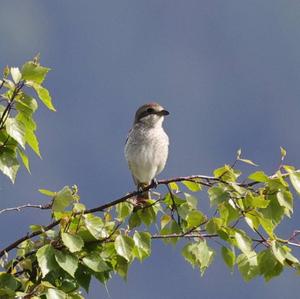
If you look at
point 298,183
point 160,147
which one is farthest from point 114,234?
point 160,147

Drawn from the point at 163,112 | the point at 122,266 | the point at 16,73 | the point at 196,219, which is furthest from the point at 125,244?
the point at 163,112

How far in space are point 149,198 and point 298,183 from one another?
1.30 metres

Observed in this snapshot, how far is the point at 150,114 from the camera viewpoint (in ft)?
29.8

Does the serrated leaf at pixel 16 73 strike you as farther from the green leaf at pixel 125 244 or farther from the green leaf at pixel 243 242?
the green leaf at pixel 243 242

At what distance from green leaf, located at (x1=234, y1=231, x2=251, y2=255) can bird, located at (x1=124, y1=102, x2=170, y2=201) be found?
4129 millimetres

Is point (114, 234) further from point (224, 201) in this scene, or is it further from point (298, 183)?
point (298, 183)

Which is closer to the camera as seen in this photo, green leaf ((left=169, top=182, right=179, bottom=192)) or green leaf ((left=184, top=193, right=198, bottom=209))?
green leaf ((left=184, top=193, right=198, bottom=209))

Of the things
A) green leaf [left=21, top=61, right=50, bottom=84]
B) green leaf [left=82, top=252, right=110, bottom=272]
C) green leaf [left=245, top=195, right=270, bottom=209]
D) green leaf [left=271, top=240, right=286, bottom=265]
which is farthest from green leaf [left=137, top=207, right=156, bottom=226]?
green leaf [left=21, top=61, right=50, bottom=84]

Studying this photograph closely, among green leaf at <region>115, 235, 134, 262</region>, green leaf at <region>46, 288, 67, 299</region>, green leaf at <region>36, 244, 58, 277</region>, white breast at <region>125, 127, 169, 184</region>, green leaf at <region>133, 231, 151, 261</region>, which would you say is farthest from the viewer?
white breast at <region>125, 127, 169, 184</region>

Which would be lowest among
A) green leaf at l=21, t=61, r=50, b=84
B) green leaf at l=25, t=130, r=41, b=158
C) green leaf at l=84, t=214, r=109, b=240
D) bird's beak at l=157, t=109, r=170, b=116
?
green leaf at l=84, t=214, r=109, b=240

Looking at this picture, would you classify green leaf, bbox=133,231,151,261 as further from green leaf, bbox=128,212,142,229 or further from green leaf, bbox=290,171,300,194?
green leaf, bbox=290,171,300,194

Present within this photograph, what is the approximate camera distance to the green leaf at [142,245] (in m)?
4.57

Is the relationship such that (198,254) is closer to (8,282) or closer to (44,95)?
(8,282)

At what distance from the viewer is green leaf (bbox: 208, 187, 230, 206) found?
4.23 meters
